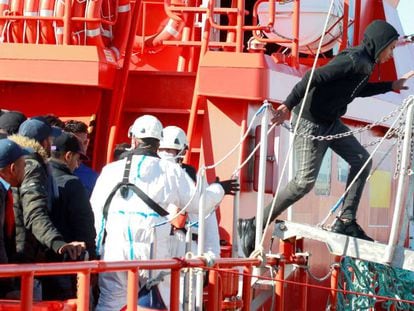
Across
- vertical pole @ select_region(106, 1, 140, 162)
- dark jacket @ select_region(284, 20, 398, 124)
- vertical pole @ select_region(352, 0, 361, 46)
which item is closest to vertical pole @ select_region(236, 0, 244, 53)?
vertical pole @ select_region(106, 1, 140, 162)

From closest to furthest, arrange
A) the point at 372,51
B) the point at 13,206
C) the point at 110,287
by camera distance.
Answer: the point at 13,206 < the point at 110,287 < the point at 372,51

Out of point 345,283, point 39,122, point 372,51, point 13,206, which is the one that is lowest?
point 345,283

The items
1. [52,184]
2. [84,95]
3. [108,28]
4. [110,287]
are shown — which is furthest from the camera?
[108,28]

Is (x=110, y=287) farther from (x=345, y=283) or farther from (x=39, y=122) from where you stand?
(x=345, y=283)

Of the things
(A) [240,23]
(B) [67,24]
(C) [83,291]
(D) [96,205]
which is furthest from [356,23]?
(C) [83,291]

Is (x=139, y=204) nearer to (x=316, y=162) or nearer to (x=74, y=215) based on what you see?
(x=74, y=215)

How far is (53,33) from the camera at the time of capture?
9.52 m

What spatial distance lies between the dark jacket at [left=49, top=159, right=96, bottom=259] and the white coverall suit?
0.27m

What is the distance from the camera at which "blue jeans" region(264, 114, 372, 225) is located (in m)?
7.85

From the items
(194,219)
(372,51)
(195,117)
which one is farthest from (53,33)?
(372,51)

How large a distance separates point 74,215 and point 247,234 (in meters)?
2.21

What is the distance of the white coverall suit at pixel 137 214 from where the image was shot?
22.2 feet

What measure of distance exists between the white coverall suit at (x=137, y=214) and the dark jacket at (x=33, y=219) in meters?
0.75

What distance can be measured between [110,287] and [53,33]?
3.33m
